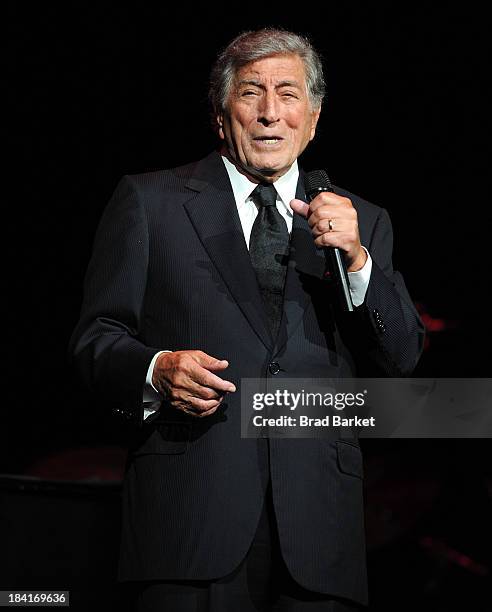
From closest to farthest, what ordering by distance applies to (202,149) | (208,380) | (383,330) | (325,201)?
(208,380), (325,201), (383,330), (202,149)

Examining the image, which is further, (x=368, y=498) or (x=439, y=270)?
(x=368, y=498)

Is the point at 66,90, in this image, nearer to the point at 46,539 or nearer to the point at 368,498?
the point at 46,539

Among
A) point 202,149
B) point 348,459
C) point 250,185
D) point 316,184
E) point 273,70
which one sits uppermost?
point 202,149

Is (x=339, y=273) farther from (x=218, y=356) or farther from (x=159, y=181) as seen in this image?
(x=159, y=181)

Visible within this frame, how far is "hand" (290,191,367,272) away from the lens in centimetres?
148

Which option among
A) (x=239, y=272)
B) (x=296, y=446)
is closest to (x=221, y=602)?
(x=296, y=446)

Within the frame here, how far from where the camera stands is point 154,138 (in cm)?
327

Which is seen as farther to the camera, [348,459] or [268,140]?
[268,140]

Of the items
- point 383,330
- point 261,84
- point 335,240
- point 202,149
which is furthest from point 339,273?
point 202,149

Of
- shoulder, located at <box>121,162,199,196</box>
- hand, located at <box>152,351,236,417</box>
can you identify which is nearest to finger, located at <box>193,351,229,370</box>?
hand, located at <box>152,351,236,417</box>

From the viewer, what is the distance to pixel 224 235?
168cm

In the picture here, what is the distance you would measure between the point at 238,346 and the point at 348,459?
0.30m

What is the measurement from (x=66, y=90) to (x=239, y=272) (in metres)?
1.88

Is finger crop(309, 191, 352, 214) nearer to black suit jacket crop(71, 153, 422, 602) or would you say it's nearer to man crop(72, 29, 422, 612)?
man crop(72, 29, 422, 612)
